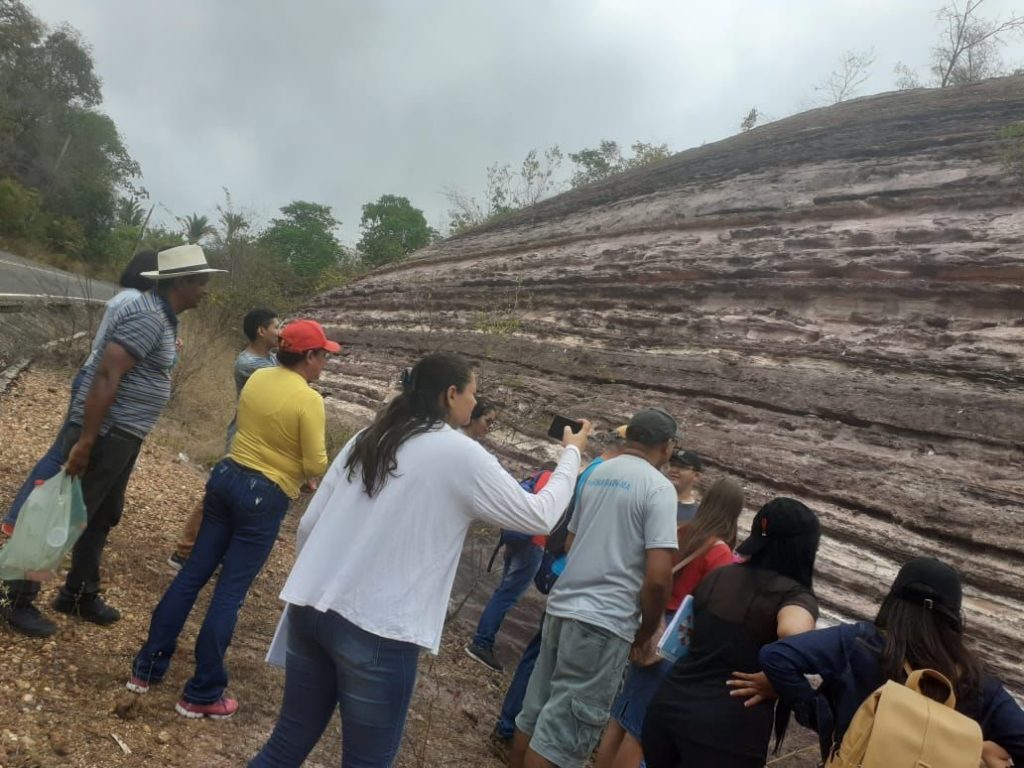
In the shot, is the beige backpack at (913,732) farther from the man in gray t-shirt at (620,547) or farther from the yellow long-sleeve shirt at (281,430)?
the yellow long-sleeve shirt at (281,430)

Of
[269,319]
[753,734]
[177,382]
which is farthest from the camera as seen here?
[177,382]

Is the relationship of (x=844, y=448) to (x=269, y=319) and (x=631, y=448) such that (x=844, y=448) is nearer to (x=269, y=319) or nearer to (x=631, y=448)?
(x=631, y=448)

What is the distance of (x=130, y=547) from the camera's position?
491 cm

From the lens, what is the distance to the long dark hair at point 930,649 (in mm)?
1977

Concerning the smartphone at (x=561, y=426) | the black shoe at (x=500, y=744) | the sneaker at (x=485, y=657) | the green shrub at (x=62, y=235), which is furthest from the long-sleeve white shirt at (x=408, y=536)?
the green shrub at (x=62, y=235)

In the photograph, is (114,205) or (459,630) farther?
(114,205)

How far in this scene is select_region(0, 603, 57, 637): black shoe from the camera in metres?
3.25

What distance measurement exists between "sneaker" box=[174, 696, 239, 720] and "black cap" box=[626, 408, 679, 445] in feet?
6.79

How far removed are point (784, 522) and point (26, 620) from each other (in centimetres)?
325

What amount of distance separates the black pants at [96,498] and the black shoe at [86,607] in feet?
0.12

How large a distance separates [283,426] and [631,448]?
1485 mm

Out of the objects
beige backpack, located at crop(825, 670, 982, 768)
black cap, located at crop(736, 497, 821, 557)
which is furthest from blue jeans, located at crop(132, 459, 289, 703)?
beige backpack, located at crop(825, 670, 982, 768)

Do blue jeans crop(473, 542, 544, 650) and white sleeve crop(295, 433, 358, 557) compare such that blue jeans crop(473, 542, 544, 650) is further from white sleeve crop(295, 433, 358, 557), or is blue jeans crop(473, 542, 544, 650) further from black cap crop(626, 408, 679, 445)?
white sleeve crop(295, 433, 358, 557)

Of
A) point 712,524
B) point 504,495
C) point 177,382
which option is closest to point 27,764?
point 504,495
